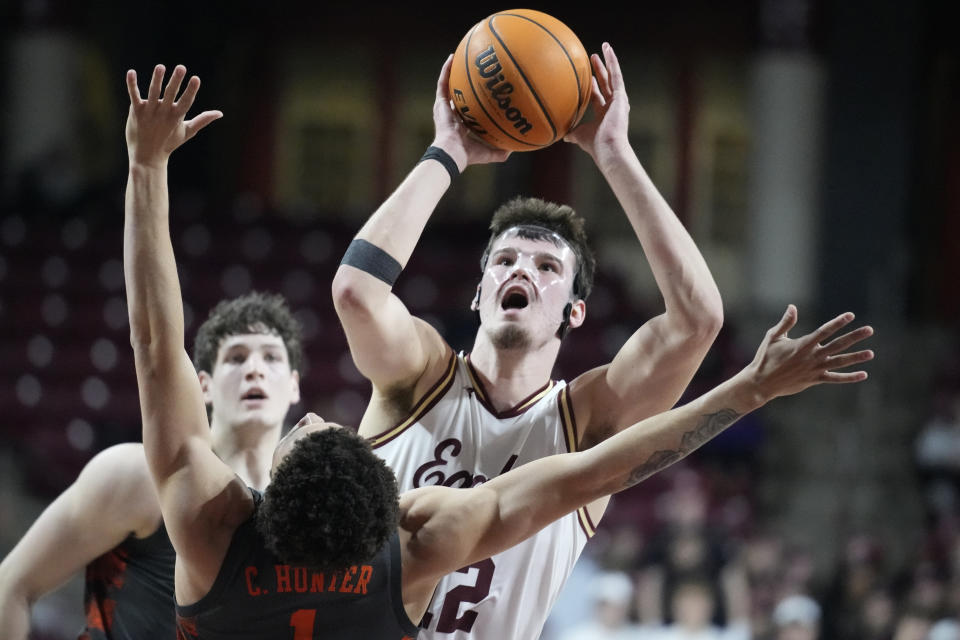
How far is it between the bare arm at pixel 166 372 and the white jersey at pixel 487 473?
70 centimetres

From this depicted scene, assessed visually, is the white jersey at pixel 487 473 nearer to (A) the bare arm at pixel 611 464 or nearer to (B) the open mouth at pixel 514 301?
(B) the open mouth at pixel 514 301

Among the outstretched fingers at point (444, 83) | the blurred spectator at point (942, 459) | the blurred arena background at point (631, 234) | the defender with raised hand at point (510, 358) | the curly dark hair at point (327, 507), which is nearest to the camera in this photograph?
the curly dark hair at point (327, 507)

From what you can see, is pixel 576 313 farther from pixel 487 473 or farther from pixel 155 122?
pixel 155 122

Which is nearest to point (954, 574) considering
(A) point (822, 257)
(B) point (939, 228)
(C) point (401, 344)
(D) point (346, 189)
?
(A) point (822, 257)

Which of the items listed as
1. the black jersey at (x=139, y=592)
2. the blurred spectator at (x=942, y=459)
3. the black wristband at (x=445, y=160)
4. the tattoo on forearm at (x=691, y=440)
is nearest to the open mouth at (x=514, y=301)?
the black wristband at (x=445, y=160)

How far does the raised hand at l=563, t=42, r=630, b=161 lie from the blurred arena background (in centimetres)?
396

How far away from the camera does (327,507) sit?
267 centimetres

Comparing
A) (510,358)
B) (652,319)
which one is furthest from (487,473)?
(652,319)

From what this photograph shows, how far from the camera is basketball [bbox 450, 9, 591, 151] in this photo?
135 inches

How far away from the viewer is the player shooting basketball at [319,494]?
8.83 feet

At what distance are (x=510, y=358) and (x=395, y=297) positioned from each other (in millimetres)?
415

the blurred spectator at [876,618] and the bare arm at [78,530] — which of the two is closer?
the bare arm at [78,530]

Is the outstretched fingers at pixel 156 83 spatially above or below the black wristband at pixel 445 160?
above

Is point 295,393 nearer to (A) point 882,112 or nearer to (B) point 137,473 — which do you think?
(B) point 137,473
